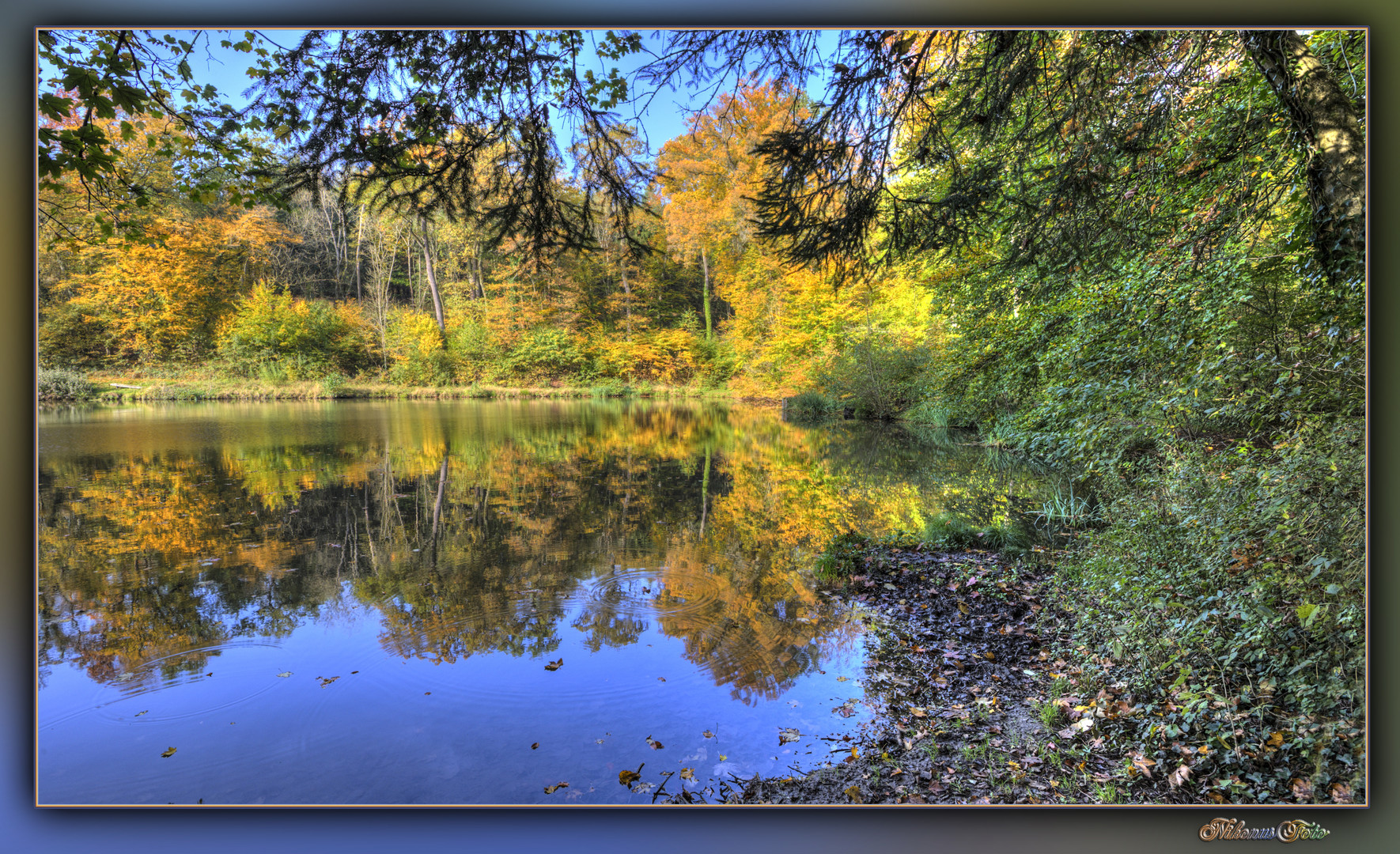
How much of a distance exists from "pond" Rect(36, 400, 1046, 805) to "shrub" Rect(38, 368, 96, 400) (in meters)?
0.11

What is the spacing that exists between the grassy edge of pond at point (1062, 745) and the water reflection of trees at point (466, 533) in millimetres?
550

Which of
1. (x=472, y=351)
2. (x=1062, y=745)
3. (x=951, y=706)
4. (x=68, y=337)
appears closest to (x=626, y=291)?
(x=472, y=351)

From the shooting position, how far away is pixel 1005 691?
2.28 metres

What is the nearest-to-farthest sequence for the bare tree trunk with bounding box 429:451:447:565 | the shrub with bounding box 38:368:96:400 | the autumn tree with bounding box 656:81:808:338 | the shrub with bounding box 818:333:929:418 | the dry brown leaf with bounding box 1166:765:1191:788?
the dry brown leaf with bounding box 1166:765:1191:788, the shrub with bounding box 38:368:96:400, the autumn tree with bounding box 656:81:808:338, the bare tree trunk with bounding box 429:451:447:565, the shrub with bounding box 818:333:929:418

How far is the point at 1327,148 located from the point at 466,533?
5469 mm

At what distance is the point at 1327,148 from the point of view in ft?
7.00

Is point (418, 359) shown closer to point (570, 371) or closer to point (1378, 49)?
point (570, 371)

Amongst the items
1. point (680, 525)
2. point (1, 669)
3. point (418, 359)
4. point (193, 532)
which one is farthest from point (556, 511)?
point (1, 669)

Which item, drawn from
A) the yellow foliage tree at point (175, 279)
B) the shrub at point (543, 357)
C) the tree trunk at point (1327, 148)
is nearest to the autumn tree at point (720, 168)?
the shrub at point (543, 357)

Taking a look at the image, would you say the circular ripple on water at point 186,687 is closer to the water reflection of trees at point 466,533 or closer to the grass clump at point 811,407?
the water reflection of trees at point 466,533

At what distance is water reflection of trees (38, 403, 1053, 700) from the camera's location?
2738 millimetres

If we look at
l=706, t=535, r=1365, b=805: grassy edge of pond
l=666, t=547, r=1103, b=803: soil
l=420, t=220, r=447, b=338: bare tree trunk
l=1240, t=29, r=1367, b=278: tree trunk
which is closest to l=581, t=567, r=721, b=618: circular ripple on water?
l=666, t=547, r=1103, b=803: soil

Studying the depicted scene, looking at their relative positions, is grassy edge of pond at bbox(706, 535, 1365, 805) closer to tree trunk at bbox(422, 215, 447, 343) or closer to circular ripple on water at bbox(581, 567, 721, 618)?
circular ripple on water at bbox(581, 567, 721, 618)

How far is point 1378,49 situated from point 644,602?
4.18 m
